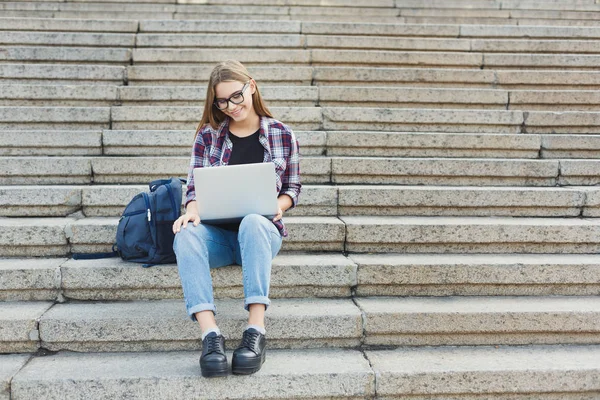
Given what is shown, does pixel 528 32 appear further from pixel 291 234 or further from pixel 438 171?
pixel 291 234

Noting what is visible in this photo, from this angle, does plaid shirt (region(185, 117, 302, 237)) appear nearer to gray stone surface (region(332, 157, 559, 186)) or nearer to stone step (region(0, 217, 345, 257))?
stone step (region(0, 217, 345, 257))

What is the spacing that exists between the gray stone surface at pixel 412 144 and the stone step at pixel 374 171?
21cm

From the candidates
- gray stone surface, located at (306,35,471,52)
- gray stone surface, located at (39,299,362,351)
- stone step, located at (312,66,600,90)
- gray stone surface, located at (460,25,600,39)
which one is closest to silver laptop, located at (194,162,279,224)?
gray stone surface, located at (39,299,362,351)

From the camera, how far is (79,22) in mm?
4766

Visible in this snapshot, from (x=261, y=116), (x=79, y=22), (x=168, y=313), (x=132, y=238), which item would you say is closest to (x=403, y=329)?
(x=168, y=313)

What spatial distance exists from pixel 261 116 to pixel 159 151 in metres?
1.36

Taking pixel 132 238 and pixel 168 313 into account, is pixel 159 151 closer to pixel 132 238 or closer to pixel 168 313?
pixel 132 238

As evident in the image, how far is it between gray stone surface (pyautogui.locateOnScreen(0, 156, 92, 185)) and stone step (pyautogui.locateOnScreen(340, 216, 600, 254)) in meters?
1.98

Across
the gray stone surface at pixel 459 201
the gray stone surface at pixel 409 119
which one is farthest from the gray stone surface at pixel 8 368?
the gray stone surface at pixel 409 119

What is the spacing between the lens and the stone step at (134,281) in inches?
98.4

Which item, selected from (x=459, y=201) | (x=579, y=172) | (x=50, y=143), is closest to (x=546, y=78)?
(x=579, y=172)

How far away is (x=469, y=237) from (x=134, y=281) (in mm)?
2075

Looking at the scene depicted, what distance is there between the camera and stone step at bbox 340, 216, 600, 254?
113 inches

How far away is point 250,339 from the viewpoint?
208 centimetres
